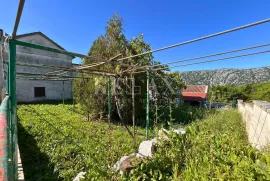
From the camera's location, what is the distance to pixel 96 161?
11.4 feet

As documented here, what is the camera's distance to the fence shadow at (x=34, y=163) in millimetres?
3232

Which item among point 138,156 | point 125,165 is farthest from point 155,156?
point 125,165

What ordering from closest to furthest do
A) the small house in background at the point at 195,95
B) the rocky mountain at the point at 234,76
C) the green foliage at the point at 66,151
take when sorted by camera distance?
the green foliage at the point at 66,151 < the small house in background at the point at 195,95 < the rocky mountain at the point at 234,76

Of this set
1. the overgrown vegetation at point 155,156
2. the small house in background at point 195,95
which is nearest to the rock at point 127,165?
the overgrown vegetation at point 155,156

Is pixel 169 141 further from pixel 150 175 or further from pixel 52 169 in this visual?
pixel 52 169

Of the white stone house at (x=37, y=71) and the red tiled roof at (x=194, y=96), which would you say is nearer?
the white stone house at (x=37, y=71)

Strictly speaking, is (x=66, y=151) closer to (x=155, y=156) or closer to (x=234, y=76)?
(x=155, y=156)

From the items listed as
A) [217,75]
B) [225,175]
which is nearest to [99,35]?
[225,175]

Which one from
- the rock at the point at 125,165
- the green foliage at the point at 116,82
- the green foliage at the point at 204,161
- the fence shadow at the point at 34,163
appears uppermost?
the green foliage at the point at 116,82

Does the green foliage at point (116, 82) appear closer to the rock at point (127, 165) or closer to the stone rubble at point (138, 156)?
the stone rubble at point (138, 156)

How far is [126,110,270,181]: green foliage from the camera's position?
6.06 ft

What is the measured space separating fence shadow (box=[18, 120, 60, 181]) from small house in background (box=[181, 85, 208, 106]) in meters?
18.6

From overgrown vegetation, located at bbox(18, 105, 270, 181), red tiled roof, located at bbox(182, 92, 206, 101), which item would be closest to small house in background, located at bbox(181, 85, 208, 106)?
red tiled roof, located at bbox(182, 92, 206, 101)

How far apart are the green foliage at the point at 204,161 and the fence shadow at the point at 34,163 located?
5.69 ft
